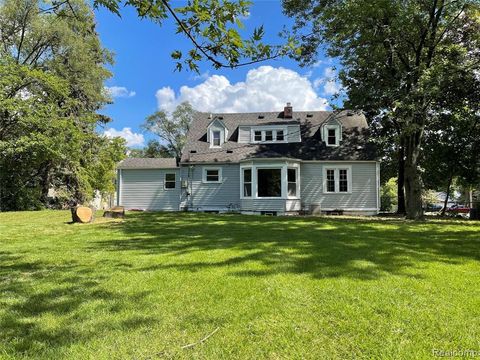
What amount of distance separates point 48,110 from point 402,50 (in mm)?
19500

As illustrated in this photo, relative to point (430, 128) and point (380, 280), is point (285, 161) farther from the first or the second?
point (380, 280)

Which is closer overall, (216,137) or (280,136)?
(280,136)

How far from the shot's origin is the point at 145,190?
21.9 meters

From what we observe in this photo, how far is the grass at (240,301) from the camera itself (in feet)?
9.76

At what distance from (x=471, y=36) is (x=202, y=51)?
1911 cm

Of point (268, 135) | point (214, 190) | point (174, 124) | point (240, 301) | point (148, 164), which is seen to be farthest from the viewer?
point (174, 124)

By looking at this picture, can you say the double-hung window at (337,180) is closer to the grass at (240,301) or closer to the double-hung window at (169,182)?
the double-hung window at (169,182)

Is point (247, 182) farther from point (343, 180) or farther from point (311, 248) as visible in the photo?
point (311, 248)

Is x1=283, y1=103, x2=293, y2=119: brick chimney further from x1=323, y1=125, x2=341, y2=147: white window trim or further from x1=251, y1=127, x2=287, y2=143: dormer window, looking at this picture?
x1=323, y1=125, x2=341, y2=147: white window trim

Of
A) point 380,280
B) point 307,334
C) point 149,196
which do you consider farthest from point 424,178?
point 307,334

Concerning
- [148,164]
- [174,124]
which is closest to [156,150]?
[174,124]

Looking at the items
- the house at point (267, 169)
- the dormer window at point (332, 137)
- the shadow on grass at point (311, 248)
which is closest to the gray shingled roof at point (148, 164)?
the house at point (267, 169)

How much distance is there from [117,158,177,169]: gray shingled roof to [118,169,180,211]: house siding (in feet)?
0.78

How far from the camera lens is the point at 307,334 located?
3150 mm
